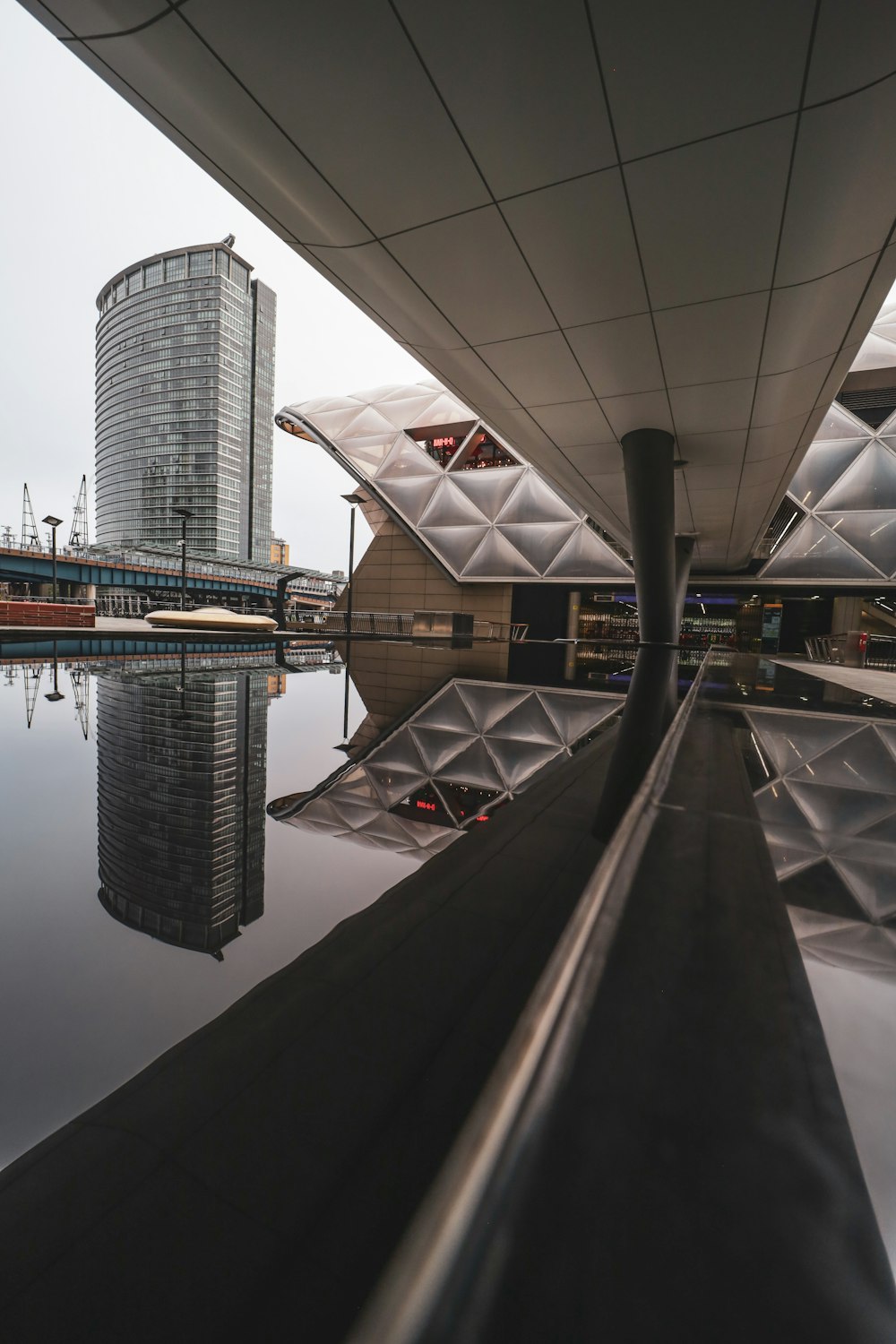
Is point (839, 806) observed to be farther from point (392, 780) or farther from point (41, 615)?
point (41, 615)

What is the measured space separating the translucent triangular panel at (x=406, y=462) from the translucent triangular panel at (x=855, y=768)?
2241cm

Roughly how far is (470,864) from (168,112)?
A: 586 cm

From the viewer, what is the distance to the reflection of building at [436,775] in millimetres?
1566

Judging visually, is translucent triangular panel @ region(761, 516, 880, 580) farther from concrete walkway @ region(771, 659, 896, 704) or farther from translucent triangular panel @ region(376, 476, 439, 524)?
translucent triangular panel @ region(376, 476, 439, 524)

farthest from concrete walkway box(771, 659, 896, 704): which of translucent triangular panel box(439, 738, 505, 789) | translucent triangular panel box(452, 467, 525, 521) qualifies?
translucent triangular panel box(452, 467, 525, 521)

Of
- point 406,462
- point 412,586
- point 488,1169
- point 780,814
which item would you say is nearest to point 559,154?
point 780,814

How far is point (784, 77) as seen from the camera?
3.55 m

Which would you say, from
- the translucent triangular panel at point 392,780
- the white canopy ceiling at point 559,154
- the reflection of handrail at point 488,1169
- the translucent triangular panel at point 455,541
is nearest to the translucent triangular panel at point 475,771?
the translucent triangular panel at point 392,780

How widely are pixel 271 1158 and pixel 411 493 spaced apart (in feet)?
80.7

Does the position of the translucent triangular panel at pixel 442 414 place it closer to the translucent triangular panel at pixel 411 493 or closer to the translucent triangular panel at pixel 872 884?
the translucent triangular panel at pixel 411 493

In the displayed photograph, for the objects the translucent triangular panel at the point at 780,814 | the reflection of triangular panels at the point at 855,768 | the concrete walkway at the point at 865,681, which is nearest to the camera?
the translucent triangular panel at the point at 780,814

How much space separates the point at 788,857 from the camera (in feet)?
3.98

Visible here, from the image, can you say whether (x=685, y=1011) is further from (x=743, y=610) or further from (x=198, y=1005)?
(x=743, y=610)

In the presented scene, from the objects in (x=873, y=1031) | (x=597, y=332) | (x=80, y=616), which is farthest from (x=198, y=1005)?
(x=80, y=616)
